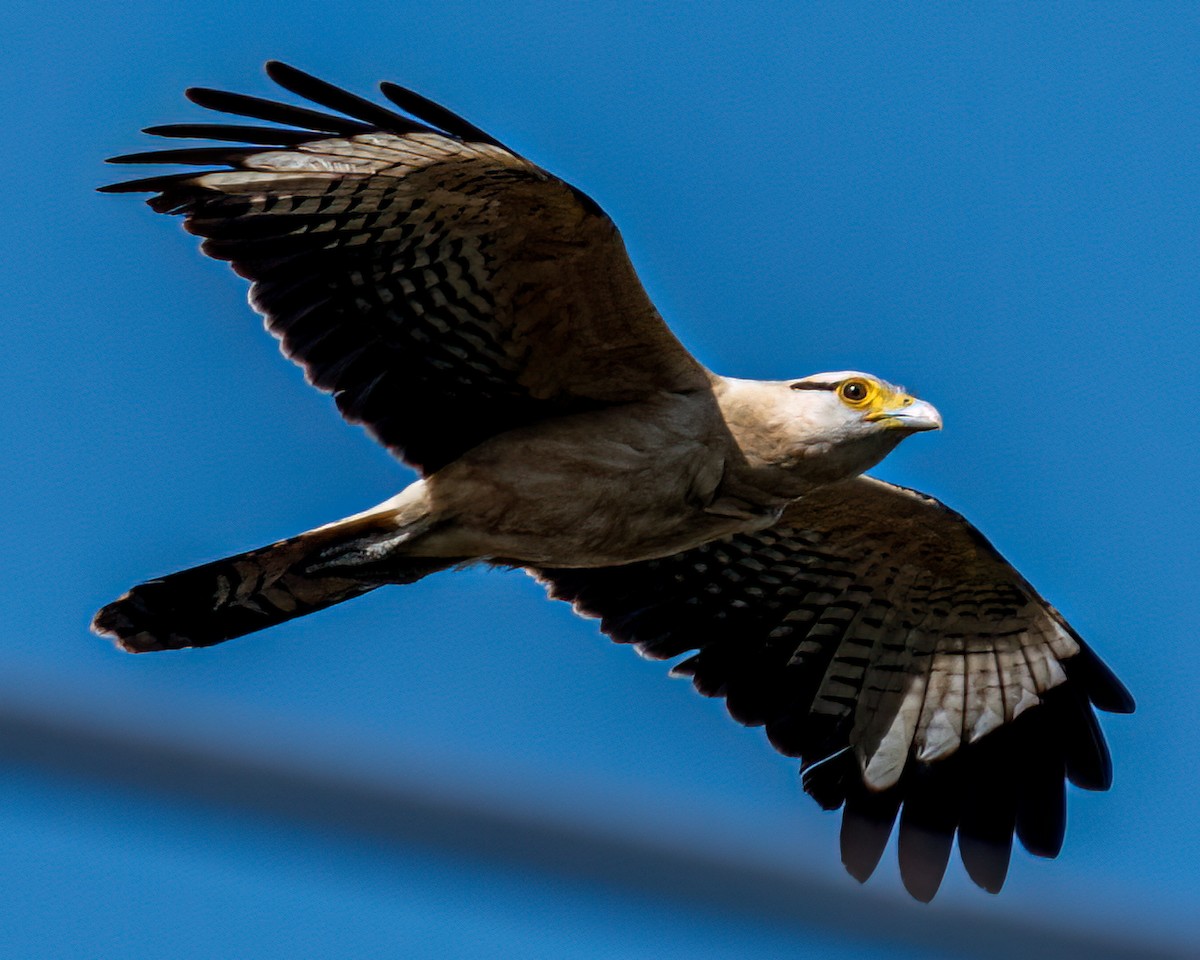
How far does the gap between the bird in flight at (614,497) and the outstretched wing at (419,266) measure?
0.4 inches

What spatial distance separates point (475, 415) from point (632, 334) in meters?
0.84

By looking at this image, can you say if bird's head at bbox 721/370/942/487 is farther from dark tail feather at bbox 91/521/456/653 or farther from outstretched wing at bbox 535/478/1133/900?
dark tail feather at bbox 91/521/456/653

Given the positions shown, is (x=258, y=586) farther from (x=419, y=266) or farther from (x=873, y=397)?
(x=873, y=397)

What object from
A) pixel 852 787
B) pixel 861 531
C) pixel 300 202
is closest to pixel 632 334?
pixel 300 202

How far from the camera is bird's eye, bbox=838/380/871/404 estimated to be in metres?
6.05

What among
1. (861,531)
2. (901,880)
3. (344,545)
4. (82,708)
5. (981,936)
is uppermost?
(861,531)

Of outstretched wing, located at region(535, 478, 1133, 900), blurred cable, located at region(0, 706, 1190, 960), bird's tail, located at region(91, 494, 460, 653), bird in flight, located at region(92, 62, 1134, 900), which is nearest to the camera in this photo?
blurred cable, located at region(0, 706, 1190, 960)

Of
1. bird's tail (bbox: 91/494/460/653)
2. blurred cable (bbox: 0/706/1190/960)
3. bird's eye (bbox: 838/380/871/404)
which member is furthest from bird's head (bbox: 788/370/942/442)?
blurred cable (bbox: 0/706/1190/960)

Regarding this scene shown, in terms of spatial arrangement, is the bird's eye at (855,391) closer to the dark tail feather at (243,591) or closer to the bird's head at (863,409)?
the bird's head at (863,409)

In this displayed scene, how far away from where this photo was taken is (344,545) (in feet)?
20.2

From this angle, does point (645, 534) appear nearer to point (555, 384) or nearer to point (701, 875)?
point (555, 384)

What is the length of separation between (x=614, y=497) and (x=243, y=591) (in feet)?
5.01

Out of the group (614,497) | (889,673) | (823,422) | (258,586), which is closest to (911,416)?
(823,422)

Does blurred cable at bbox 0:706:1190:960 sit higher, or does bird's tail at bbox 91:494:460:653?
bird's tail at bbox 91:494:460:653
